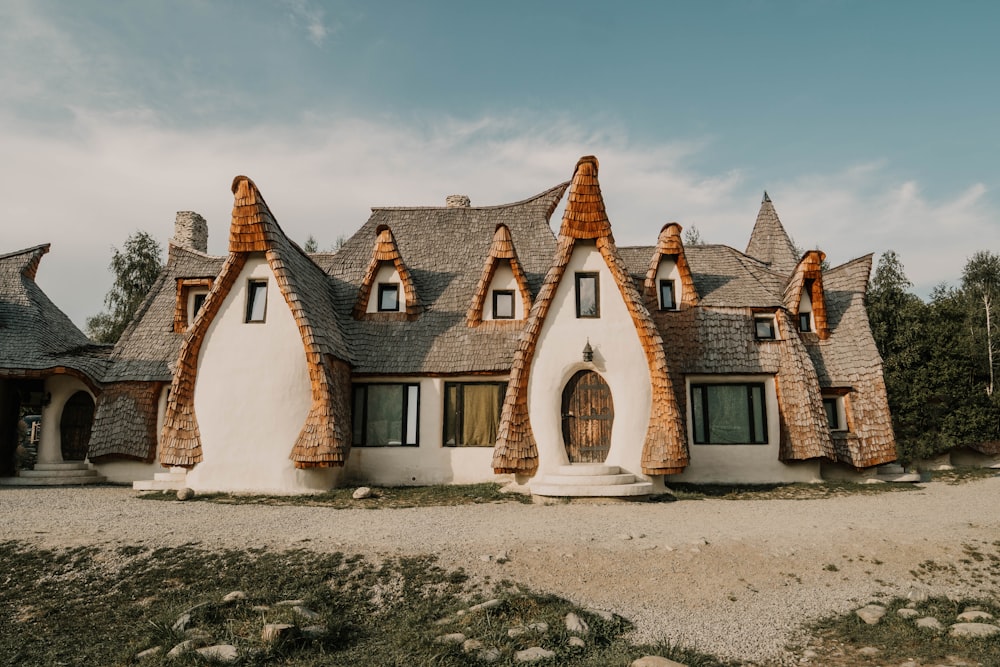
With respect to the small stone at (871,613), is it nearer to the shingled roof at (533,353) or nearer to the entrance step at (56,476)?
the shingled roof at (533,353)

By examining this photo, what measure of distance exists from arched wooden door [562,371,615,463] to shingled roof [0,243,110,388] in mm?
12594

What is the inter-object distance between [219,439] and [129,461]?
181 inches

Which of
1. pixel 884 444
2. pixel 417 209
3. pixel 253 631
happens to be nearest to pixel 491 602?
pixel 253 631

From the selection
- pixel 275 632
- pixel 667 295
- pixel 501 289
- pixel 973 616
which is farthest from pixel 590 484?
pixel 275 632

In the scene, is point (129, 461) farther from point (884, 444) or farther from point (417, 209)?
point (884, 444)

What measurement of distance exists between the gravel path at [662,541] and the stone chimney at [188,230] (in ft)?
39.1

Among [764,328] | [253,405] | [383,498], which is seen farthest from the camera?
[764,328]

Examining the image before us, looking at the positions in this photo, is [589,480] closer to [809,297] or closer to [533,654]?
[533,654]

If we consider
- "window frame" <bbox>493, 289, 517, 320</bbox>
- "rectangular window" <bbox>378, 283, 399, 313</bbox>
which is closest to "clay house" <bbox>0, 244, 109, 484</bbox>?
"rectangular window" <bbox>378, 283, 399, 313</bbox>

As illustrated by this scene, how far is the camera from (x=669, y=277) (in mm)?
16953

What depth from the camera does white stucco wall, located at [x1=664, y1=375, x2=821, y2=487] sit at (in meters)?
15.1

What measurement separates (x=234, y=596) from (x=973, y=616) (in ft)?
25.2

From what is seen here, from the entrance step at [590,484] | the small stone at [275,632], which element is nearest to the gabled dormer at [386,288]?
the entrance step at [590,484]

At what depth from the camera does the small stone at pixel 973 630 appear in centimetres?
592
